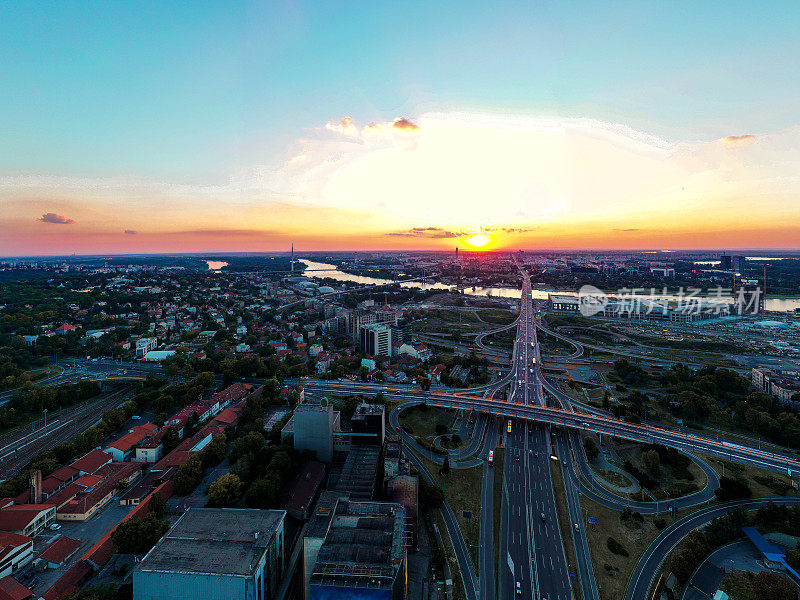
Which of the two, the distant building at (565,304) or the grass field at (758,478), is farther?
the distant building at (565,304)

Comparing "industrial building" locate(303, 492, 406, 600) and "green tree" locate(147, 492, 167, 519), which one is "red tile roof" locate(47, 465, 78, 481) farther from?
"industrial building" locate(303, 492, 406, 600)

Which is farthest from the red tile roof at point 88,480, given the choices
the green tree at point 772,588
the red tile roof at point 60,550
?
the green tree at point 772,588

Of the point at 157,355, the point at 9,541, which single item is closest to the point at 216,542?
the point at 9,541

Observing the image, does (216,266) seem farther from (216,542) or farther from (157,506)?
(216,542)

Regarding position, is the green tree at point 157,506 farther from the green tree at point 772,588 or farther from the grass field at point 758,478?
the grass field at point 758,478

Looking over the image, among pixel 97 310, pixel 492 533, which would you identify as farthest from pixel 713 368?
pixel 97 310
